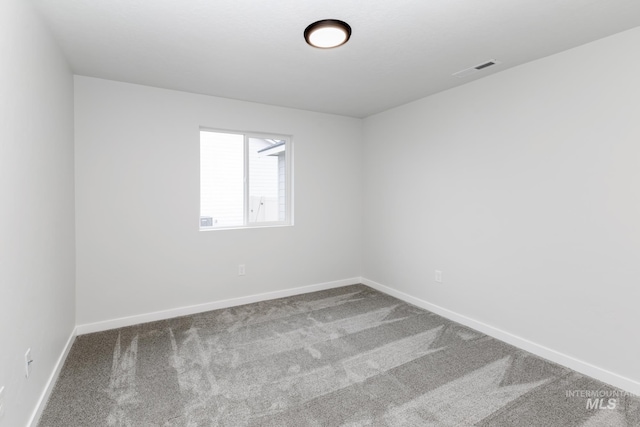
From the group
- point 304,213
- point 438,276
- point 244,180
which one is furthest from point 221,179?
point 438,276

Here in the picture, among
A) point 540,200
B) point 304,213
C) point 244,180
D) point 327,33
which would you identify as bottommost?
point 304,213

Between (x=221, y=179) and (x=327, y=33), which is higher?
(x=327, y=33)

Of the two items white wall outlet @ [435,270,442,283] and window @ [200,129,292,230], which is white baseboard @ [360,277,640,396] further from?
window @ [200,129,292,230]

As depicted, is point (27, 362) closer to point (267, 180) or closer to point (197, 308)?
point (197, 308)

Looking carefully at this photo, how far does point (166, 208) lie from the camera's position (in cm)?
339

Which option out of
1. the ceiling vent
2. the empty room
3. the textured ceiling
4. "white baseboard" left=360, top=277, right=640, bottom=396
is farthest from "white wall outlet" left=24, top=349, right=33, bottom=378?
the ceiling vent

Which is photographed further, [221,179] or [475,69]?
[221,179]

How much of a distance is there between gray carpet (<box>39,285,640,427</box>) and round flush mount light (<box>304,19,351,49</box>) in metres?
2.39

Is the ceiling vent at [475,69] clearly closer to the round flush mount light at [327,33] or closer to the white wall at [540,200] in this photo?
the white wall at [540,200]

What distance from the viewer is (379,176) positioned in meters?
4.36

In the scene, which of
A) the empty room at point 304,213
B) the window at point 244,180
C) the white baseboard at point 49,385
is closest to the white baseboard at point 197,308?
the empty room at point 304,213

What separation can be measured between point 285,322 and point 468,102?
9.51 ft

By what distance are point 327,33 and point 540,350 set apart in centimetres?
297

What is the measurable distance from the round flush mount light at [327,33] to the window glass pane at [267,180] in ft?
6.34
